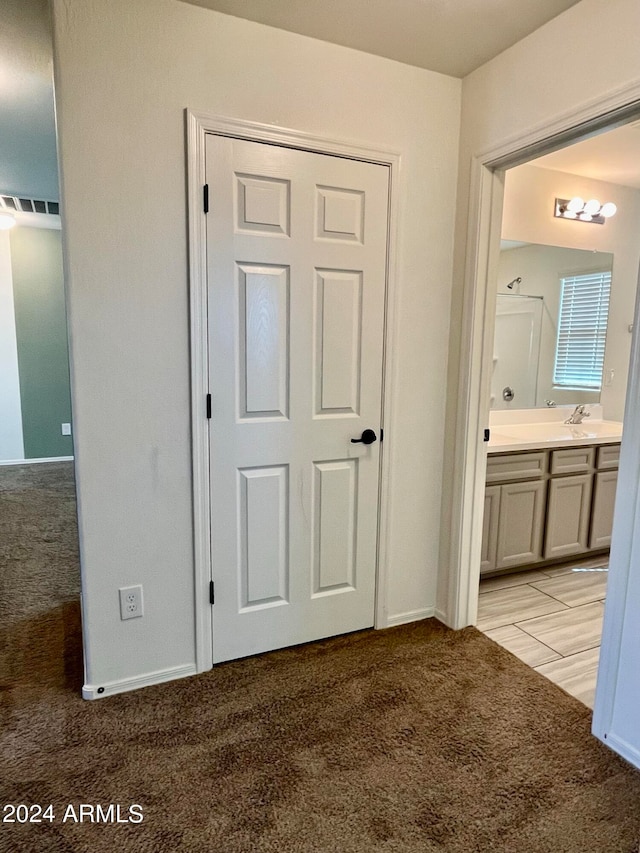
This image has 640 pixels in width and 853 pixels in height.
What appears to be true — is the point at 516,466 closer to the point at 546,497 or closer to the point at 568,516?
the point at 546,497

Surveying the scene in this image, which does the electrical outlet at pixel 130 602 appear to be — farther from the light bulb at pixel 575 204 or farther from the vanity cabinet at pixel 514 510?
the light bulb at pixel 575 204

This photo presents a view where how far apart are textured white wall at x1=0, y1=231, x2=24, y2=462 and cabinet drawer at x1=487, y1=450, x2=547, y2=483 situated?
499 cm

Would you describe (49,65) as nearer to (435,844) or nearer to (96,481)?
(96,481)

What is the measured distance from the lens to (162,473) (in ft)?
6.41

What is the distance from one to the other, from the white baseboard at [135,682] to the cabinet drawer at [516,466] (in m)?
1.77

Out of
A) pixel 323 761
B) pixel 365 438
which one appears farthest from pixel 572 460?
pixel 323 761

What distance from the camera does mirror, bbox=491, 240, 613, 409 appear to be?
337cm

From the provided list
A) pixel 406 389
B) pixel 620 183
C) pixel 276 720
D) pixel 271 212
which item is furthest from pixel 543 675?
pixel 620 183

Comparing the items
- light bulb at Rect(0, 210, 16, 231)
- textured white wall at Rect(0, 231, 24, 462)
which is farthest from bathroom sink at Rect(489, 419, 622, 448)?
textured white wall at Rect(0, 231, 24, 462)

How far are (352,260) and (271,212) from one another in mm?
387

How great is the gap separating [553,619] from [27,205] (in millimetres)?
5387

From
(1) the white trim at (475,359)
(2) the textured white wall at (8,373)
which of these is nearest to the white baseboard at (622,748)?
(1) the white trim at (475,359)

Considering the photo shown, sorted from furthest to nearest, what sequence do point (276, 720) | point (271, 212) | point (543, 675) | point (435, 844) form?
point (543, 675)
point (271, 212)
point (276, 720)
point (435, 844)

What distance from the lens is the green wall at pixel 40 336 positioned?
17.6ft
